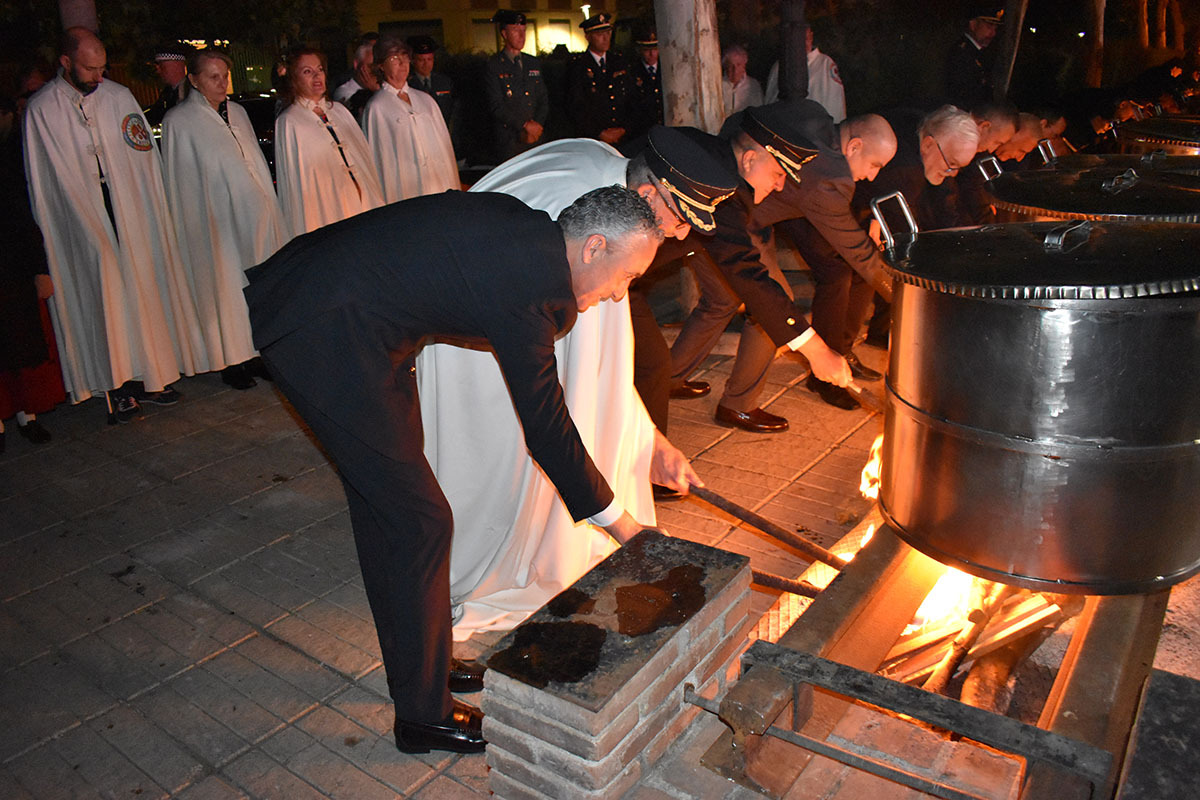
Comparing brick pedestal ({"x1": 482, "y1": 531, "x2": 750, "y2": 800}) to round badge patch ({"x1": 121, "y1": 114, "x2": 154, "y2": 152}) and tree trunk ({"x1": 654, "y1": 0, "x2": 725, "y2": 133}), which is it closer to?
tree trunk ({"x1": 654, "y1": 0, "x2": 725, "y2": 133})

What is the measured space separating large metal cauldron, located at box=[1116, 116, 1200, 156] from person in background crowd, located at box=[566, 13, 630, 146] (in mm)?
4724

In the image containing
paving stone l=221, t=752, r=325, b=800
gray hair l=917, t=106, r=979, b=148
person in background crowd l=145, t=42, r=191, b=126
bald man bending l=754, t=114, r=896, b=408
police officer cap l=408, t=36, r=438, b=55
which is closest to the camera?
paving stone l=221, t=752, r=325, b=800

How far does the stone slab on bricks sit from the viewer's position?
7.08 feet

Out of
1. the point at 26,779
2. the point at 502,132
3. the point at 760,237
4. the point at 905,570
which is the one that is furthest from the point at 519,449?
the point at 502,132

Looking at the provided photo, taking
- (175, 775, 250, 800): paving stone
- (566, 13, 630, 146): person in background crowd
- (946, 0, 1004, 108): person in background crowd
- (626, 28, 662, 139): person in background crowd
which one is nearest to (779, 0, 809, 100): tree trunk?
(626, 28, 662, 139): person in background crowd

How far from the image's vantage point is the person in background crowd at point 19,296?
5.48 m

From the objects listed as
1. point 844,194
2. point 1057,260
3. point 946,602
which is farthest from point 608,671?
point 844,194

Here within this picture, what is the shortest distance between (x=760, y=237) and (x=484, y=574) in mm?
2648

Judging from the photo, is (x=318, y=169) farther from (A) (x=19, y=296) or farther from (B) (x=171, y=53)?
(A) (x=19, y=296)

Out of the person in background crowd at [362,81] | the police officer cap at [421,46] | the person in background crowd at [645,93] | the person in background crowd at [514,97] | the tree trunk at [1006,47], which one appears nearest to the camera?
the person in background crowd at [362,81]

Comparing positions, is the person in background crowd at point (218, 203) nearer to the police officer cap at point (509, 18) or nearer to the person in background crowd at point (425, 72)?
the person in background crowd at point (425, 72)

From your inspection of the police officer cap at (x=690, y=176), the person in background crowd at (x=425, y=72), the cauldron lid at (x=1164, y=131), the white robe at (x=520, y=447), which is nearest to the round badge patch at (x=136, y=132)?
the person in background crowd at (x=425, y=72)

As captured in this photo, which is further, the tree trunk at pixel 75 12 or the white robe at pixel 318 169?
the tree trunk at pixel 75 12

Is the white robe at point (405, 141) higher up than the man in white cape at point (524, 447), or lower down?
higher up
